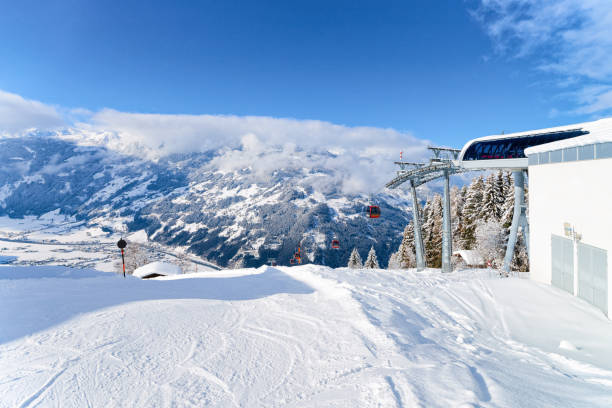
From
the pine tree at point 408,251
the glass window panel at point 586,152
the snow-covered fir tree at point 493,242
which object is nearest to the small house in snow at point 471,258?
the snow-covered fir tree at point 493,242

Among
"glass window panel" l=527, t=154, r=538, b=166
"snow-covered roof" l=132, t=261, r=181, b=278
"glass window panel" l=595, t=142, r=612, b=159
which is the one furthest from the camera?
"snow-covered roof" l=132, t=261, r=181, b=278

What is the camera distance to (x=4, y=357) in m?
5.03

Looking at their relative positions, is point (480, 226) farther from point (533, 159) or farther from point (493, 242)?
point (533, 159)

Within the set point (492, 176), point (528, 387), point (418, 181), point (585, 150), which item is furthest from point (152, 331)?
point (492, 176)

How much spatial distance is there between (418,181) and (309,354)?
18.1 m

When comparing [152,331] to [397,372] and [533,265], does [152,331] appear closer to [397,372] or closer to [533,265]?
[397,372]

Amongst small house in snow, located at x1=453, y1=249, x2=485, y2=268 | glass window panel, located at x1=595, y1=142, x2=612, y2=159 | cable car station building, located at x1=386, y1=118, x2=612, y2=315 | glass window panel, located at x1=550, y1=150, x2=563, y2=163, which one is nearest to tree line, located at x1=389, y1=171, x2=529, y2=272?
small house in snow, located at x1=453, y1=249, x2=485, y2=268

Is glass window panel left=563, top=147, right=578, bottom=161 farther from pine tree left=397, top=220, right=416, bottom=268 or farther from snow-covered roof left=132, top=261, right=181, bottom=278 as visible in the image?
snow-covered roof left=132, top=261, right=181, bottom=278

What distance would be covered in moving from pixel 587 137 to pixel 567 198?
8.24 ft

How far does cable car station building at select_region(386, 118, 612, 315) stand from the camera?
31.0ft

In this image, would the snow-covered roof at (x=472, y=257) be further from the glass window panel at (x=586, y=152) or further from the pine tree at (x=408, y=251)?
the glass window panel at (x=586, y=152)

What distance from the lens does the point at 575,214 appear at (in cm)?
1081

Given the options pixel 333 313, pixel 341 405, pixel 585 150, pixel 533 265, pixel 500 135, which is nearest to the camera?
pixel 341 405

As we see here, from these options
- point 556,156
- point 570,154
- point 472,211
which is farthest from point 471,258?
point 570,154
